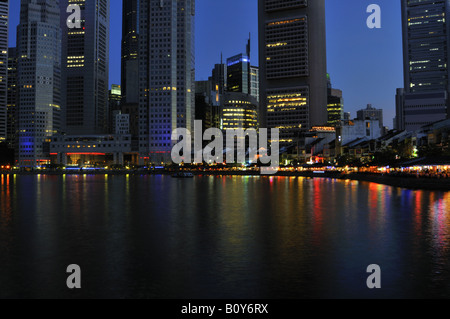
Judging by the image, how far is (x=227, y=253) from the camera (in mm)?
24891

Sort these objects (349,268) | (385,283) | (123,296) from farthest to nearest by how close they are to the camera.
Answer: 1. (349,268)
2. (385,283)
3. (123,296)

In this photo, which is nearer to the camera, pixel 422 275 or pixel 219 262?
pixel 422 275

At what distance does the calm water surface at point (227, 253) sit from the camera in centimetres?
1820

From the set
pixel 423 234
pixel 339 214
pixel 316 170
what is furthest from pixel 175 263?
pixel 316 170

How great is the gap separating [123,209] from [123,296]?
3216 cm

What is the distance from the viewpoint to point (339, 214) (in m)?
43.4

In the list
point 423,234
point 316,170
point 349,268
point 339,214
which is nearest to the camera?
point 349,268

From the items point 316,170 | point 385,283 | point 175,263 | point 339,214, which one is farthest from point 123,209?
point 316,170

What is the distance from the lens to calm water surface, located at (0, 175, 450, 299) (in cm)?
1820

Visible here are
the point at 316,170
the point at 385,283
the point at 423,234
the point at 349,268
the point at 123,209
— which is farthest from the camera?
the point at 316,170

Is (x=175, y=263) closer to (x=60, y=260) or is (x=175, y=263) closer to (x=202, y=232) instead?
(x=60, y=260)

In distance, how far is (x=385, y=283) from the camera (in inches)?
748
